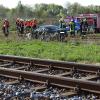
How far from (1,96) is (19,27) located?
28715mm

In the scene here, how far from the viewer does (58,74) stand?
1062 centimetres

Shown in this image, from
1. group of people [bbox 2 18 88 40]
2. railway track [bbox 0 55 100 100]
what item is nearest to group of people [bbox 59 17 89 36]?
group of people [bbox 2 18 88 40]

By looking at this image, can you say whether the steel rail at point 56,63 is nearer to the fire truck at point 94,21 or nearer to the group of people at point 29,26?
the group of people at point 29,26

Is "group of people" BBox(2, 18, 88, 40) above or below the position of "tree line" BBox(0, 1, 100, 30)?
below

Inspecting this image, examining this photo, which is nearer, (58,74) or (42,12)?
(58,74)

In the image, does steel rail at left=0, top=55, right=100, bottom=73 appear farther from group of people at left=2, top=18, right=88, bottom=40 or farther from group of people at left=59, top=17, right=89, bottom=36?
group of people at left=2, top=18, right=88, bottom=40

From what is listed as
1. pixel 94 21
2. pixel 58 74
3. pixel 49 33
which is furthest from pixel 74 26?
pixel 58 74

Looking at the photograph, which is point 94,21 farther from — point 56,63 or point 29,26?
point 56,63

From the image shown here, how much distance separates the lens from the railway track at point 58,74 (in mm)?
8125

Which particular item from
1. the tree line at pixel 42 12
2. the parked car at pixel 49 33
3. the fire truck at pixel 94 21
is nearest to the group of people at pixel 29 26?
the parked car at pixel 49 33

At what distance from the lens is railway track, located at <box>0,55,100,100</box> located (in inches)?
320

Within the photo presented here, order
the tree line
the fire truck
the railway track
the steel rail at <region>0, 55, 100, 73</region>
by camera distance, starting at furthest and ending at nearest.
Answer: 1. the tree line
2. the fire truck
3. the steel rail at <region>0, 55, 100, 73</region>
4. the railway track

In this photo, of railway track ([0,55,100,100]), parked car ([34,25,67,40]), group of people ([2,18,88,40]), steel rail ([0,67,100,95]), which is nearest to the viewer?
steel rail ([0,67,100,95])

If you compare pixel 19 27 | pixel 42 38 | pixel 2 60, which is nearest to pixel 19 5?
pixel 19 27
